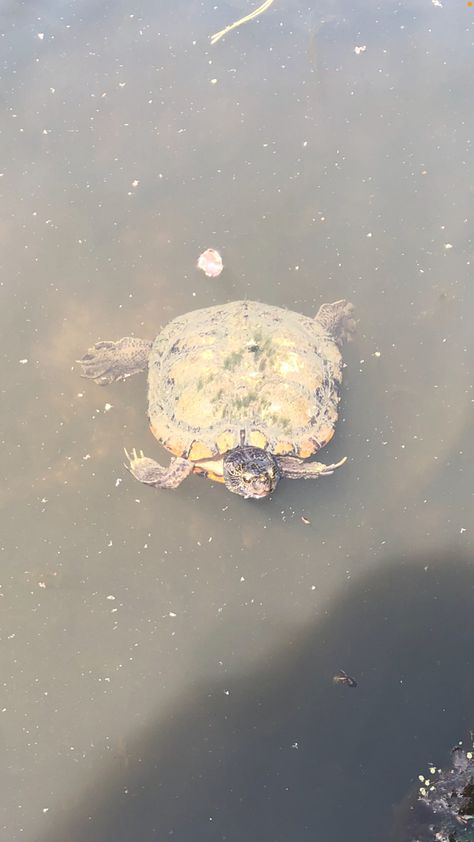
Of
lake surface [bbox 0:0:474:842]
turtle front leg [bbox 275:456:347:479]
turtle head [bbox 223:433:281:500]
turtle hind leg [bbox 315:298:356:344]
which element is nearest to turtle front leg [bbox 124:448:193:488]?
lake surface [bbox 0:0:474:842]

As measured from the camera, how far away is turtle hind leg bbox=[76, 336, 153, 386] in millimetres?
5367

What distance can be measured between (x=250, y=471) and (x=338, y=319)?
2.09m

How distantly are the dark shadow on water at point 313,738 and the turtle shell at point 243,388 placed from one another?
1.61 meters

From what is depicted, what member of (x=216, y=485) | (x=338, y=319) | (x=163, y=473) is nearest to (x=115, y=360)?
(x=163, y=473)

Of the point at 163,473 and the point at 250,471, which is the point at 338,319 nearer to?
the point at 250,471

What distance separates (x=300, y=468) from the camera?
4.87 metres

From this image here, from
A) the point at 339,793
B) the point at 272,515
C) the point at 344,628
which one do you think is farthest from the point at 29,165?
the point at 339,793

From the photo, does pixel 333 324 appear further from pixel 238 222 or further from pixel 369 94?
pixel 369 94

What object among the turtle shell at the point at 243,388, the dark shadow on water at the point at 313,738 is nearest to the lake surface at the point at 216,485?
the dark shadow on water at the point at 313,738

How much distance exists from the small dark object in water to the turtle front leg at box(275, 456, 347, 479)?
1.70m

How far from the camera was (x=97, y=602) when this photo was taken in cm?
475

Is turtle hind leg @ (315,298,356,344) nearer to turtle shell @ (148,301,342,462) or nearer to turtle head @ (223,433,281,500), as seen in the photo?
turtle shell @ (148,301,342,462)

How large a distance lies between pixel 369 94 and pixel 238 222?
2.44 meters

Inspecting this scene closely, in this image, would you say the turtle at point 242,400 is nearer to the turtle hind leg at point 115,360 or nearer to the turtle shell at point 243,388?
the turtle shell at point 243,388
